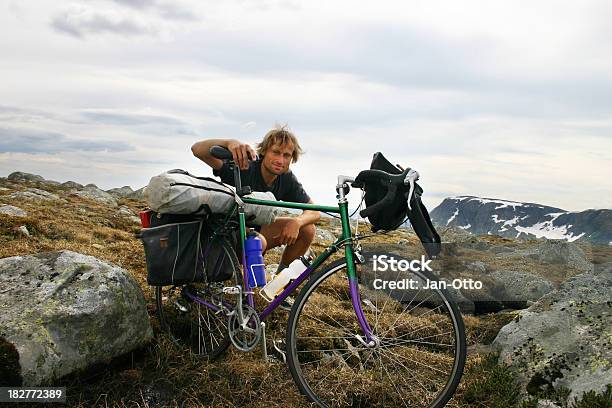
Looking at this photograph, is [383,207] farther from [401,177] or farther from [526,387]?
[526,387]

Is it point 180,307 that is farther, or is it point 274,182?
point 274,182

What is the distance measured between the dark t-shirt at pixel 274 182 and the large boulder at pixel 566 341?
342 centimetres

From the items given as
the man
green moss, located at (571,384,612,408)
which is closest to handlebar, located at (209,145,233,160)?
the man

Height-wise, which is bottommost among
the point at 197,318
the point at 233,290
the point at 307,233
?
the point at 197,318

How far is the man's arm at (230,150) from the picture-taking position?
6152 mm

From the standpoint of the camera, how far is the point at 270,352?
6711mm

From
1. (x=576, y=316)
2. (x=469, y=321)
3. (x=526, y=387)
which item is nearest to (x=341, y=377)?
(x=526, y=387)

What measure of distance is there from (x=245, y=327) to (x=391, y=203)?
2160 mm

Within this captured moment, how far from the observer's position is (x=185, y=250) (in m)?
6.30

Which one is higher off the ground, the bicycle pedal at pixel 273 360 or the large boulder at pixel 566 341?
the large boulder at pixel 566 341

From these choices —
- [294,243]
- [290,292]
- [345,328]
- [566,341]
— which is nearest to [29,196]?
[294,243]

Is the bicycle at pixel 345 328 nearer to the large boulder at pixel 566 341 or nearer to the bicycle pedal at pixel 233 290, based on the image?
the bicycle pedal at pixel 233 290

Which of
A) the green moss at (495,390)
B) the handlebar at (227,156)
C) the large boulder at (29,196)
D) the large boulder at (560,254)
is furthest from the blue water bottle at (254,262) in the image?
the large boulder at (29,196)

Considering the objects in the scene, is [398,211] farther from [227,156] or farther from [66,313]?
[66,313]
